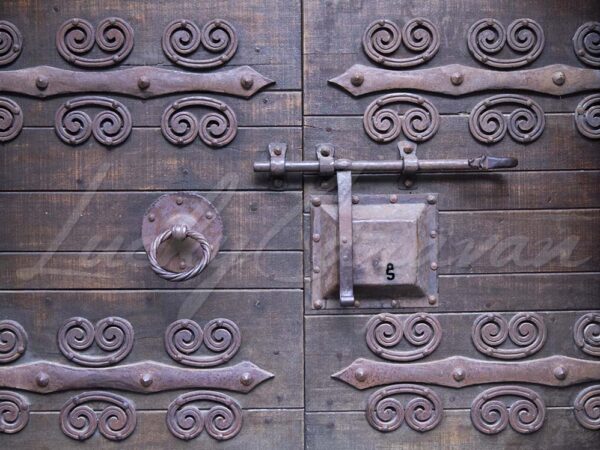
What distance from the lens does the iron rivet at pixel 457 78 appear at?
56.6 inches

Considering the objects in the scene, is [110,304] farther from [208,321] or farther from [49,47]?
[49,47]

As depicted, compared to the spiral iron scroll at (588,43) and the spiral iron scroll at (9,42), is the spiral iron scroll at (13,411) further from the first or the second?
the spiral iron scroll at (588,43)

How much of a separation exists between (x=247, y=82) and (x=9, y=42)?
45 centimetres

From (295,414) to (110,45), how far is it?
0.77 m

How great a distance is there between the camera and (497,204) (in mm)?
1453

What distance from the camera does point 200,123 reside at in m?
1.44

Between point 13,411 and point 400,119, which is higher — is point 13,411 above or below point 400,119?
below

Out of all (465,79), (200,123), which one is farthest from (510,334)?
(200,123)

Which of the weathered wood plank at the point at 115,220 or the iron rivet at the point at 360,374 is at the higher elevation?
the weathered wood plank at the point at 115,220

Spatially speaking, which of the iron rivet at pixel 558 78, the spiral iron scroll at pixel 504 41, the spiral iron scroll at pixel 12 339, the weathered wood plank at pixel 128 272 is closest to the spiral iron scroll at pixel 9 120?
the weathered wood plank at pixel 128 272

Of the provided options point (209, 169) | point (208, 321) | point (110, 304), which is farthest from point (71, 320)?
point (209, 169)

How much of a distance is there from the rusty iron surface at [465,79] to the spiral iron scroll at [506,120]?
0.03 meters

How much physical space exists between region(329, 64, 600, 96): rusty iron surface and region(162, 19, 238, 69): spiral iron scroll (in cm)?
21

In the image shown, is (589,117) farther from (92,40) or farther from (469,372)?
(92,40)
